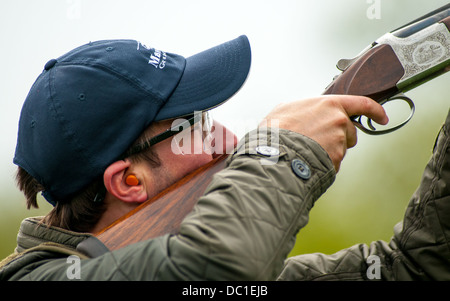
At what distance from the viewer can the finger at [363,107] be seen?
1982 mm

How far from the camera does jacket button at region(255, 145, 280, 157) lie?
67.5 inches

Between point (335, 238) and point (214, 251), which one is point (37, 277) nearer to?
point (214, 251)

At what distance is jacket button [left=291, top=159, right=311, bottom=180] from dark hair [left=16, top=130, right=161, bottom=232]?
590 millimetres

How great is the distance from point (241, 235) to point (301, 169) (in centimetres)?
32

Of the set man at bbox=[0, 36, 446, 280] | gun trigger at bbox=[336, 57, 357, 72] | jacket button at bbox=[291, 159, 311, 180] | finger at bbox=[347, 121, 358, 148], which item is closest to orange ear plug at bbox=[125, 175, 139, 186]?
man at bbox=[0, 36, 446, 280]

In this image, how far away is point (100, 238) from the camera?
1.82 m

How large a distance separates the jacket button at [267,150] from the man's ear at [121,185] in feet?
1.76

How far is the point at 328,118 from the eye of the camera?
74.0 inches

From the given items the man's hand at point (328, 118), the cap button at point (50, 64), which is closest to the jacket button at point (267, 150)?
the man's hand at point (328, 118)

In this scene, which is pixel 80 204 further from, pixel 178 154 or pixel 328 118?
pixel 328 118

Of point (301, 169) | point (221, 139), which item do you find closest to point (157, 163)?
point (221, 139)

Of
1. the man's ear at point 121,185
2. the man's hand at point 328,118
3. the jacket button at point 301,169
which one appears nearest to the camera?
the jacket button at point 301,169

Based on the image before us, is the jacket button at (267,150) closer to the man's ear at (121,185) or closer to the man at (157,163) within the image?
the man at (157,163)
